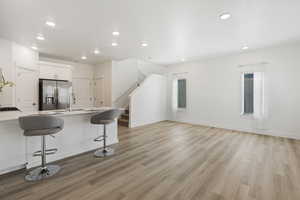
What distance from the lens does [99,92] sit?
6.53 meters

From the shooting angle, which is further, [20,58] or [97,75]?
[97,75]

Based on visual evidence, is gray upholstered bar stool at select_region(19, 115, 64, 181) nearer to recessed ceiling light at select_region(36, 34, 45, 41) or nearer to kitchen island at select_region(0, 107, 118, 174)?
kitchen island at select_region(0, 107, 118, 174)

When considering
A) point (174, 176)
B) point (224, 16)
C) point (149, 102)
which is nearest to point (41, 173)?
point (174, 176)

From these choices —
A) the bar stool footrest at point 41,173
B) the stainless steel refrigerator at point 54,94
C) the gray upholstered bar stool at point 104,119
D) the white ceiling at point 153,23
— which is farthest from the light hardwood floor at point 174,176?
the stainless steel refrigerator at point 54,94

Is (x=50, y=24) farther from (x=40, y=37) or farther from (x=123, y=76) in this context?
(x=123, y=76)

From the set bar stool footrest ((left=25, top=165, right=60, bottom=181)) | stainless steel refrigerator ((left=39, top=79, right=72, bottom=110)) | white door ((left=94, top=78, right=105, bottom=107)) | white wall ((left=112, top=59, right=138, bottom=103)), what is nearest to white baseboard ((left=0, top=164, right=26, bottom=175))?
bar stool footrest ((left=25, top=165, right=60, bottom=181))

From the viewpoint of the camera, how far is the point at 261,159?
280cm

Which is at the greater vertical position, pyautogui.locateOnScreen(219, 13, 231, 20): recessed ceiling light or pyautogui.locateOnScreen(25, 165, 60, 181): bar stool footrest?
pyautogui.locateOnScreen(219, 13, 231, 20): recessed ceiling light

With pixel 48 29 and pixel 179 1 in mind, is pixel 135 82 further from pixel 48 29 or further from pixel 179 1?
pixel 179 1

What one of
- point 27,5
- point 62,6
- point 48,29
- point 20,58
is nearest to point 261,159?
point 62,6

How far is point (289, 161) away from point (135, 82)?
604 cm

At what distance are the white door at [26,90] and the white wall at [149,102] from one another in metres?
3.28

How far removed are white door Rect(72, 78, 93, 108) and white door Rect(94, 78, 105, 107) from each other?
0.94 feet

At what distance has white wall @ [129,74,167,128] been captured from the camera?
5570mm
